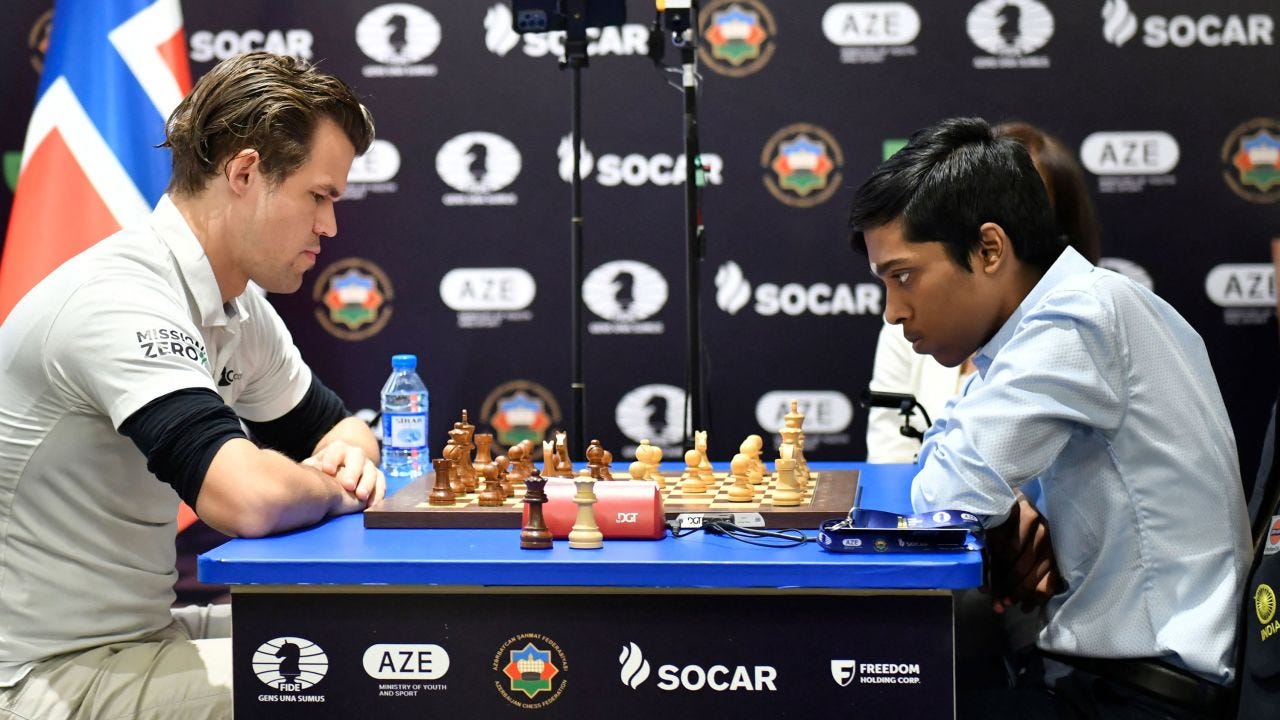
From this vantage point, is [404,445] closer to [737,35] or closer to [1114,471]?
[1114,471]

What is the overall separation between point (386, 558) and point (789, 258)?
3016 millimetres

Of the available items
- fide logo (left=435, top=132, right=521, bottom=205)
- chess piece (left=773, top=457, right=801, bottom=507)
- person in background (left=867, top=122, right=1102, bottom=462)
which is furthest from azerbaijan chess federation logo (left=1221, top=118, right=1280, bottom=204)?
chess piece (left=773, top=457, right=801, bottom=507)

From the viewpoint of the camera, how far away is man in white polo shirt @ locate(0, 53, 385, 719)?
1.87 m

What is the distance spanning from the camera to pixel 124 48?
413cm

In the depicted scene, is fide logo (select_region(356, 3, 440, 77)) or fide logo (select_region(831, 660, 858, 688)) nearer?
fide logo (select_region(831, 660, 858, 688))

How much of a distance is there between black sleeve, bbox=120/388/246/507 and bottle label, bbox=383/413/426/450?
990 millimetres

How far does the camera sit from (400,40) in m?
4.58

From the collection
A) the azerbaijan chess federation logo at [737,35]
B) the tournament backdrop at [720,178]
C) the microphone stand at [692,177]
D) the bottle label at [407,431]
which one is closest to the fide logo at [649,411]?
the tournament backdrop at [720,178]

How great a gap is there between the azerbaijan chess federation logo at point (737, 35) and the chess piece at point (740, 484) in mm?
2610

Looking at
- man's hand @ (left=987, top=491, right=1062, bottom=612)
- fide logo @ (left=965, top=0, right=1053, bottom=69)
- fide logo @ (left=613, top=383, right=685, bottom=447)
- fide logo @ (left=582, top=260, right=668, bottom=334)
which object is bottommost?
fide logo @ (left=613, top=383, right=685, bottom=447)

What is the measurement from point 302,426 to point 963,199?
139 cm

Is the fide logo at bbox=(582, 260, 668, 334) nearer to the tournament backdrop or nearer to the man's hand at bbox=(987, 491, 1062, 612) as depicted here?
the tournament backdrop

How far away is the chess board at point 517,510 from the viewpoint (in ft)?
6.10

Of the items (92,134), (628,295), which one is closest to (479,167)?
(628,295)
